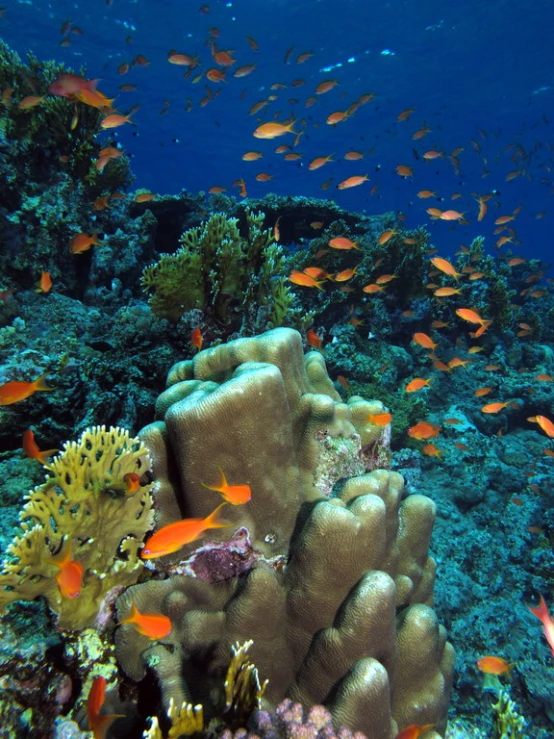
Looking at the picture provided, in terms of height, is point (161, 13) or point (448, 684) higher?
point (161, 13)

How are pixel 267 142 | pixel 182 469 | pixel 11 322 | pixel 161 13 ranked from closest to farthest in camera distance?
pixel 182 469
pixel 11 322
pixel 161 13
pixel 267 142

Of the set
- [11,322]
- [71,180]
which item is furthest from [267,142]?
[11,322]

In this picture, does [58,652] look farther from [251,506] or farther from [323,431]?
[323,431]

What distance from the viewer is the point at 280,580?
9.00 feet

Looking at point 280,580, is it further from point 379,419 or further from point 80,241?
point 80,241

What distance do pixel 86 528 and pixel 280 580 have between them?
1.33 m

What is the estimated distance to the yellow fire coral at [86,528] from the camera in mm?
2295

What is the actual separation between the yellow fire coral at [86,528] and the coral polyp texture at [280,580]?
0.19 meters

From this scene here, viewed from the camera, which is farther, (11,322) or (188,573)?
(11,322)

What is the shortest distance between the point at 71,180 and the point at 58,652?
9469mm

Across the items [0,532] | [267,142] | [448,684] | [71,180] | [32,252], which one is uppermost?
[267,142]

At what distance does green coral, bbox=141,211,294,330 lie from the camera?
5.26m

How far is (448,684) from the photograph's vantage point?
10.5ft

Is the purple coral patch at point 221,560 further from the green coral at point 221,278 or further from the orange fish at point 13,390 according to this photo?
the green coral at point 221,278
